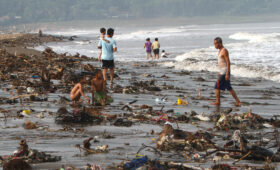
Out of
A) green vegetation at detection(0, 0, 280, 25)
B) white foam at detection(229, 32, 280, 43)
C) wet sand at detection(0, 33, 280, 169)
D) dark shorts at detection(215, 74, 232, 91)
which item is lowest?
wet sand at detection(0, 33, 280, 169)

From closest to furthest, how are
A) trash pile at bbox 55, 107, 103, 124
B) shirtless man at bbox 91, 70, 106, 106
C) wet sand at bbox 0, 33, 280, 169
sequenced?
wet sand at bbox 0, 33, 280, 169 < trash pile at bbox 55, 107, 103, 124 < shirtless man at bbox 91, 70, 106, 106

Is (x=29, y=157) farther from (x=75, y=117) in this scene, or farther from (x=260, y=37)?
(x=260, y=37)

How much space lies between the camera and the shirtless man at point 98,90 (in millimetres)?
8602

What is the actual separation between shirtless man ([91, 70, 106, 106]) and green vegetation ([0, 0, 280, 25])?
574 feet

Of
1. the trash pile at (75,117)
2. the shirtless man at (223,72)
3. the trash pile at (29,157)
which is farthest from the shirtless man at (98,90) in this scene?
the trash pile at (29,157)

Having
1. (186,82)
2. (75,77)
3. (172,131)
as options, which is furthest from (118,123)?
(186,82)

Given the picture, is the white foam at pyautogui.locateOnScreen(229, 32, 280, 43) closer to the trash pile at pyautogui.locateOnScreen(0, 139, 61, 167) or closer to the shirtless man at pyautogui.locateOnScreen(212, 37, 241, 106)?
the shirtless man at pyautogui.locateOnScreen(212, 37, 241, 106)

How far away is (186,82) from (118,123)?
7.22 m

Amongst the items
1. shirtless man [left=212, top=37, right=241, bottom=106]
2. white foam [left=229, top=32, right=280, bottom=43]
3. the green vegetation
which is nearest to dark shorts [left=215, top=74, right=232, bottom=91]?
shirtless man [left=212, top=37, right=241, bottom=106]

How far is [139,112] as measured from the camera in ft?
26.6

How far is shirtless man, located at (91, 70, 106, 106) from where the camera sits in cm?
860

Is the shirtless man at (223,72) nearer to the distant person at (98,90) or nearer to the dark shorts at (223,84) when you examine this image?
the dark shorts at (223,84)

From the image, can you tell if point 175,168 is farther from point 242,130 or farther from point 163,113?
point 163,113

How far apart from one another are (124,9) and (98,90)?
19350 centimetres
